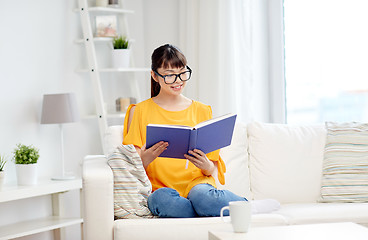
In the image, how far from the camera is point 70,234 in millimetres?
3945

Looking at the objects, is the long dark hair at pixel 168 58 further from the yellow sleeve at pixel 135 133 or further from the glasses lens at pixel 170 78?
the yellow sleeve at pixel 135 133

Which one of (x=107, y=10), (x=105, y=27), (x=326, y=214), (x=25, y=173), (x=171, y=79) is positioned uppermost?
(x=107, y=10)

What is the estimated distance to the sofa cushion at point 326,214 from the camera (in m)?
2.62

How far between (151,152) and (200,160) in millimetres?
213

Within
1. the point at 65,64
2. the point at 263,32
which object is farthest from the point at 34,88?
the point at 263,32

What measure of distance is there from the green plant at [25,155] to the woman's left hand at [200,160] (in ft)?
4.28

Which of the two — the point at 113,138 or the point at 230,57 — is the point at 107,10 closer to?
the point at 230,57

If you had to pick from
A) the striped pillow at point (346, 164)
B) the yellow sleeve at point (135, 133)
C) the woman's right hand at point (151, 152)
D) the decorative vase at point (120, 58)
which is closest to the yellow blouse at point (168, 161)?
the yellow sleeve at point (135, 133)

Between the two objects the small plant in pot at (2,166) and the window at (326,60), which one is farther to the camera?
the window at (326,60)

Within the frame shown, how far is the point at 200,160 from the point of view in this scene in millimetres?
2447

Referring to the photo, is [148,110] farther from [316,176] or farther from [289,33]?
[289,33]

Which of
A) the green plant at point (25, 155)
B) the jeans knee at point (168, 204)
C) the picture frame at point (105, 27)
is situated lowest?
the jeans knee at point (168, 204)

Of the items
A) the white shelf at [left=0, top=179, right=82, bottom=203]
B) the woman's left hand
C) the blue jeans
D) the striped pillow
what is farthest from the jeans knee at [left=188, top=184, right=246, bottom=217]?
the white shelf at [left=0, top=179, right=82, bottom=203]

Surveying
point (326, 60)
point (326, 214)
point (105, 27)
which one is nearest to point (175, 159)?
point (326, 214)
